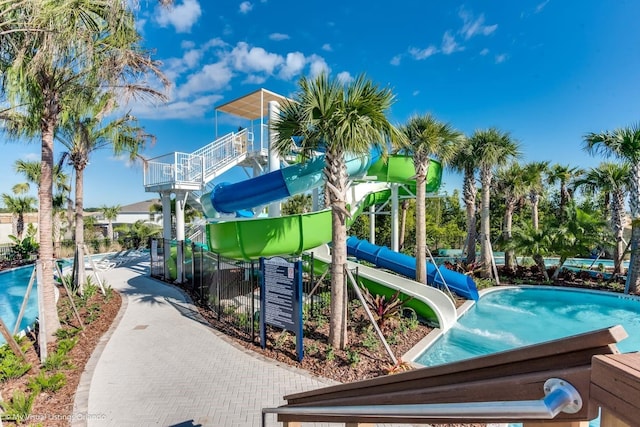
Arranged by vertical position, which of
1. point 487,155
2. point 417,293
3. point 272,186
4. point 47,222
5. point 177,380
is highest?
point 487,155

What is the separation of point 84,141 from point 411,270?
1299 cm

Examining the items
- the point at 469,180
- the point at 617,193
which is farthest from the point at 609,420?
the point at 617,193

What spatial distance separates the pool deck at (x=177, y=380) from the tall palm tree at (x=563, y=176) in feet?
67.7

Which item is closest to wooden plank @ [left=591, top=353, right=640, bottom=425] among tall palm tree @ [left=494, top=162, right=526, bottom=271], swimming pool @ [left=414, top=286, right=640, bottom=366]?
swimming pool @ [left=414, top=286, right=640, bottom=366]

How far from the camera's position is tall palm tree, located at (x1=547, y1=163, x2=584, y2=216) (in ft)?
65.6

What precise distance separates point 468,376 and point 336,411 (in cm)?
95

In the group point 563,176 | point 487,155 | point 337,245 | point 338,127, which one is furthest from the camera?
point 563,176

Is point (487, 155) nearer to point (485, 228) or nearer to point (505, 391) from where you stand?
point (485, 228)

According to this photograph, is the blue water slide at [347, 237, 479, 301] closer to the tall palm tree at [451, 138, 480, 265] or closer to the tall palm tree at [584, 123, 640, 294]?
the tall palm tree at [451, 138, 480, 265]

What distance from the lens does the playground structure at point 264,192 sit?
32.2ft

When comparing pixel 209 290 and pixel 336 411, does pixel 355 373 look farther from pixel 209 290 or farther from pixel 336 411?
pixel 209 290

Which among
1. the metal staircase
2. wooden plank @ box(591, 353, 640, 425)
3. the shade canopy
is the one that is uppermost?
the shade canopy

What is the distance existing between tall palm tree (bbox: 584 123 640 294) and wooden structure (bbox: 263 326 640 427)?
17.0 m

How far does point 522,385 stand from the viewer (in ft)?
2.98
